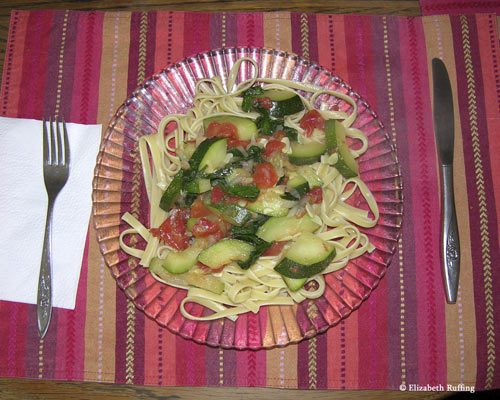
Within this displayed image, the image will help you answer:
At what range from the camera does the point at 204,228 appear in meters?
3.48

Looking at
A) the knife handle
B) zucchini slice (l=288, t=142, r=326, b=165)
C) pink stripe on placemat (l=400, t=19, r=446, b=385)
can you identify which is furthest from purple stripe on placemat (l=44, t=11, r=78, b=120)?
the knife handle

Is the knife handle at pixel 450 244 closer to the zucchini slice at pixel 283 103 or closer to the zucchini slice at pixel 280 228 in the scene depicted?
the zucchini slice at pixel 280 228

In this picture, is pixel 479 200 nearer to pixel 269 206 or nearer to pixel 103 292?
pixel 269 206

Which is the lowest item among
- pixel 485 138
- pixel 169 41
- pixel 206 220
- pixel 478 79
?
pixel 206 220

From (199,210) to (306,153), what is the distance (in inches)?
39.6

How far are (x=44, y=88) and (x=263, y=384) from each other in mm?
3398

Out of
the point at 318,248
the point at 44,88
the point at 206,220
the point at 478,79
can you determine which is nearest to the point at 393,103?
the point at 478,79

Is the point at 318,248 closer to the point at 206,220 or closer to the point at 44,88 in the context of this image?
the point at 206,220

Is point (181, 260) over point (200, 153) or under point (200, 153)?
under

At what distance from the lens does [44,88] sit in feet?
13.8

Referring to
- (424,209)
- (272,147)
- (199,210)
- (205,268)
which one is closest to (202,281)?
(205,268)

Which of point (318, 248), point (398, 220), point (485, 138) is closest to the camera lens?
point (318, 248)

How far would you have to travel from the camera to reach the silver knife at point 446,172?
389 centimetres

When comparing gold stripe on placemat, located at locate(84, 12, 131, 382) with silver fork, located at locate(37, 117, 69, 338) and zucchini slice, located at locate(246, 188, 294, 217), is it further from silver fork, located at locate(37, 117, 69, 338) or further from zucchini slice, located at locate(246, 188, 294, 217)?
zucchini slice, located at locate(246, 188, 294, 217)
